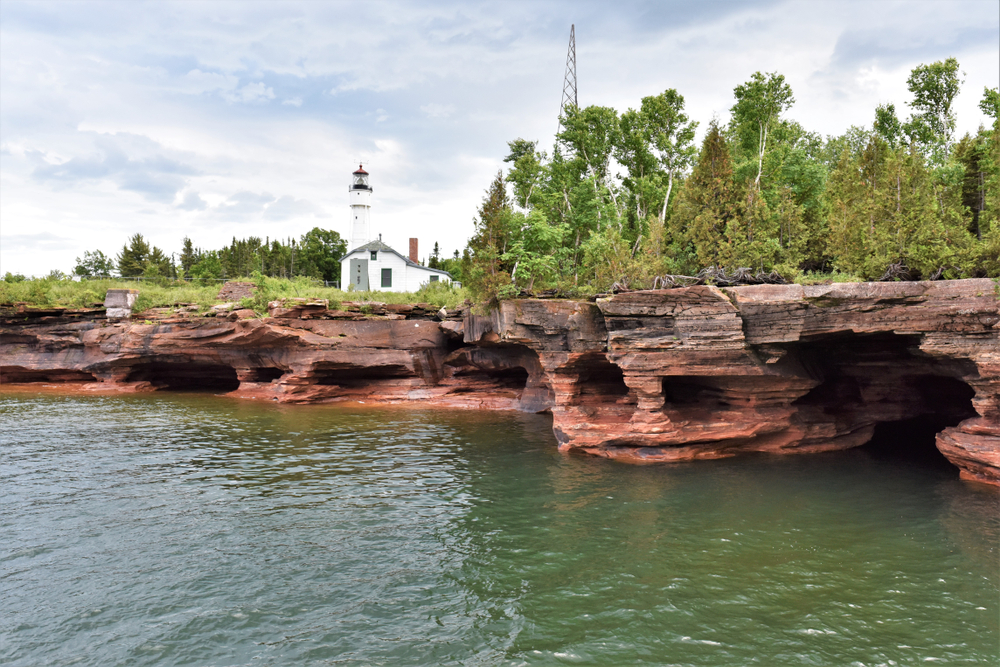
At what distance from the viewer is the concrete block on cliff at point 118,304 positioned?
3278 centimetres

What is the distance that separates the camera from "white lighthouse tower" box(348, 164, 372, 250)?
6494cm

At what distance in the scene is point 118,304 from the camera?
32875 mm

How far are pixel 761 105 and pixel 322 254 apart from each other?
5300cm

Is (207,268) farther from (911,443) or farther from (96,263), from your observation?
(911,443)

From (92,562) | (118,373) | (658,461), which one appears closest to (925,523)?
(658,461)

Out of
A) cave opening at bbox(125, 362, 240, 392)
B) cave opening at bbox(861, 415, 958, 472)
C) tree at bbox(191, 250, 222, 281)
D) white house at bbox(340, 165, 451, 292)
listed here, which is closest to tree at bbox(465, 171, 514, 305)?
cave opening at bbox(861, 415, 958, 472)

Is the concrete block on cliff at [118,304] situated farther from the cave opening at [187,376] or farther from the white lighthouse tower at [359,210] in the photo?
the white lighthouse tower at [359,210]

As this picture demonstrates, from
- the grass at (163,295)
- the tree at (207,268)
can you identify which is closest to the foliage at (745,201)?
the grass at (163,295)

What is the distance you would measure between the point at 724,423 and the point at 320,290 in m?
26.2

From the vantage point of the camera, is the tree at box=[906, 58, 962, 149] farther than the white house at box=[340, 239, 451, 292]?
No

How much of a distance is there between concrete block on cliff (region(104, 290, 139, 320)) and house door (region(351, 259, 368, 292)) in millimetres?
26053

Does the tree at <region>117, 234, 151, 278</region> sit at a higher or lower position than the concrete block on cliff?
higher

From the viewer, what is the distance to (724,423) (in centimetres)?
1728

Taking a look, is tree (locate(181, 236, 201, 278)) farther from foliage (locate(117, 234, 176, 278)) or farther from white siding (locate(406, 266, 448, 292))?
white siding (locate(406, 266, 448, 292))
